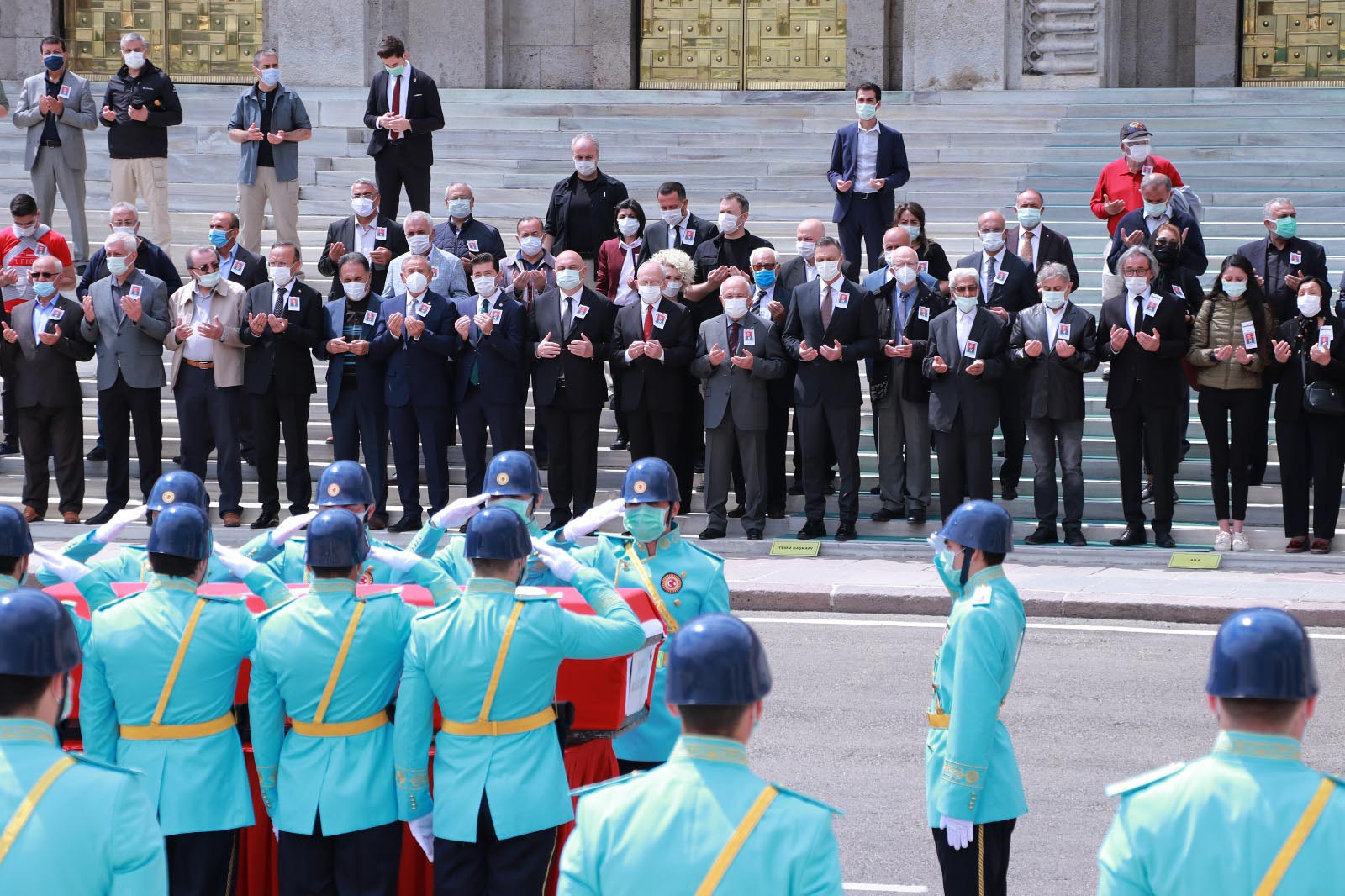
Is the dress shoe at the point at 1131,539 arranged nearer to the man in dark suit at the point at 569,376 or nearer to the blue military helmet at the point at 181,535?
the man in dark suit at the point at 569,376

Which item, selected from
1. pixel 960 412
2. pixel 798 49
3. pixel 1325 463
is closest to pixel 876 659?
pixel 960 412

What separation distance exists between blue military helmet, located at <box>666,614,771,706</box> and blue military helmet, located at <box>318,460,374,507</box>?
378 centimetres

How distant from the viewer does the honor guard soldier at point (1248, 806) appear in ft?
13.7

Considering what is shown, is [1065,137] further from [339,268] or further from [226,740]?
[226,740]

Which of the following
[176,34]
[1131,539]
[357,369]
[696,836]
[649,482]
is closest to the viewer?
[696,836]

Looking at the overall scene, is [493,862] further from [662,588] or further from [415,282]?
[415,282]

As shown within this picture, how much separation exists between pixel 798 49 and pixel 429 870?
24.2 m

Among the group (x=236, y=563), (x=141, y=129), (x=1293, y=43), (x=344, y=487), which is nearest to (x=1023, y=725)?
(x=344, y=487)

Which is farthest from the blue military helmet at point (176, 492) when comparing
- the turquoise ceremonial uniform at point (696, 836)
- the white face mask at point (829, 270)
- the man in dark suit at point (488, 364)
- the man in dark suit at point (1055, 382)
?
the man in dark suit at point (1055, 382)

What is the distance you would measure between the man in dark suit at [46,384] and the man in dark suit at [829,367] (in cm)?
663

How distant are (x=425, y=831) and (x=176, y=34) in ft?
87.2

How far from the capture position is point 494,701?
6441 mm

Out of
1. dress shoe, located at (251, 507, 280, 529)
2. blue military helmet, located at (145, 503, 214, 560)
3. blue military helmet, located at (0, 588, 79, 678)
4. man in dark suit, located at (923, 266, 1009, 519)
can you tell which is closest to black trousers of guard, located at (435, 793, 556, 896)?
blue military helmet, located at (145, 503, 214, 560)

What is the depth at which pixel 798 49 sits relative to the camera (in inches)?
1177
